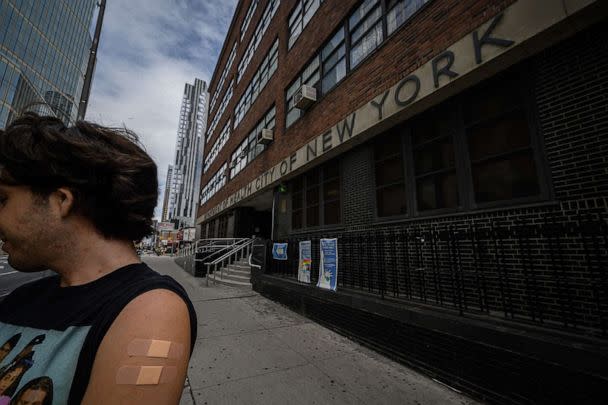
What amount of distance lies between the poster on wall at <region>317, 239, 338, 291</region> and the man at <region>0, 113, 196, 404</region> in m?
4.67

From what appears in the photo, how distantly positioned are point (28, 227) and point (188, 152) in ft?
435

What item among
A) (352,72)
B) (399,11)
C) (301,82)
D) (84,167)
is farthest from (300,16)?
(84,167)

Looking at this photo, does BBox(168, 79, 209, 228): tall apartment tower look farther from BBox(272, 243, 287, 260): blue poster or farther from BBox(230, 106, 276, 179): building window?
BBox(272, 243, 287, 260): blue poster

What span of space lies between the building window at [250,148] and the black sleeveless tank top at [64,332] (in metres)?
12.0

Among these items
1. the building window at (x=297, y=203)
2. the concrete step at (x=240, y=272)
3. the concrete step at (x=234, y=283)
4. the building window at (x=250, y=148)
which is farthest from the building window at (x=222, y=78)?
the concrete step at (x=234, y=283)

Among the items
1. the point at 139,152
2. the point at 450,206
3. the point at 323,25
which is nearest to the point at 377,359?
the point at 450,206

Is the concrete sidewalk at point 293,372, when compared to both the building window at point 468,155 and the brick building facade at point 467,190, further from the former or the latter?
the building window at point 468,155

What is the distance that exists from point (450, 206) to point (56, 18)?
79942mm

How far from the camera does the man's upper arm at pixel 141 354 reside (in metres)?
0.68

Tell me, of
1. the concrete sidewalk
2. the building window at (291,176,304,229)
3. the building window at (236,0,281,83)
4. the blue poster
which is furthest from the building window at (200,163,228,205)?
the concrete sidewalk

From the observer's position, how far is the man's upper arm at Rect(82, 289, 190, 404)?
68 centimetres

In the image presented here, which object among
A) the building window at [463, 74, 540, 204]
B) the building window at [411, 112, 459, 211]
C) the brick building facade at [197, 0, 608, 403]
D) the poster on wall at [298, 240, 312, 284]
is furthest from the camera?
the poster on wall at [298, 240, 312, 284]

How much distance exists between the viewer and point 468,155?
462 cm

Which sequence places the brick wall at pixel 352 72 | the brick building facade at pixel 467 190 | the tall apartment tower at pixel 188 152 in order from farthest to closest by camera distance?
the tall apartment tower at pixel 188 152 < the brick wall at pixel 352 72 < the brick building facade at pixel 467 190
